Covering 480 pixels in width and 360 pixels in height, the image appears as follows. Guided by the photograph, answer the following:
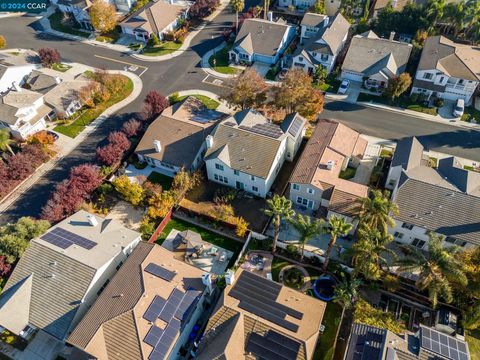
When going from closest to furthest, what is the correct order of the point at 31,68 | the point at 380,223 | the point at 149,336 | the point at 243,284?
the point at 149,336 → the point at 243,284 → the point at 380,223 → the point at 31,68

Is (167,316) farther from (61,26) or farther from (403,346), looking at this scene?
(61,26)

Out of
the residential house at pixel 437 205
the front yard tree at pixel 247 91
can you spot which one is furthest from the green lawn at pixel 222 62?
the residential house at pixel 437 205

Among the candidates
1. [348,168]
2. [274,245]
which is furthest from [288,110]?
[274,245]

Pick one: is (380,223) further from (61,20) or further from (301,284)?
(61,20)

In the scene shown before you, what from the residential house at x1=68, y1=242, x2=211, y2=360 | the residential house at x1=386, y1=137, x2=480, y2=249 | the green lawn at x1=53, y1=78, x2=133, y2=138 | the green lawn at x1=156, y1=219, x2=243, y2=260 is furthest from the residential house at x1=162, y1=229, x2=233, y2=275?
the green lawn at x1=53, y1=78, x2=133, y2=138

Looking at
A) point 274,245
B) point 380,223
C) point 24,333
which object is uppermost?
point 380,223

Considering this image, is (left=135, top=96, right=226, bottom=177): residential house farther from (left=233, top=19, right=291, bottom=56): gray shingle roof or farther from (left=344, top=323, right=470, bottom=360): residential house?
(left=344, top=323, right=470, bottom=360): residential house

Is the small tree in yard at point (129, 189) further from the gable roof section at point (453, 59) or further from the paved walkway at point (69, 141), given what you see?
the gable roof section at point (453, 59)

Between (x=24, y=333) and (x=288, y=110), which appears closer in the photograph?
(x=24, y=333)
